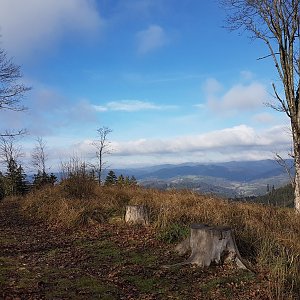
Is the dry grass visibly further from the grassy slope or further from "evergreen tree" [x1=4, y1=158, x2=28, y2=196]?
"evergreen tree" [x1=4, y1=158, x2=28, y2=196]

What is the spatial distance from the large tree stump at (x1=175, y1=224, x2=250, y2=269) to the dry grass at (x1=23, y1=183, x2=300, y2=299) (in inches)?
20.2

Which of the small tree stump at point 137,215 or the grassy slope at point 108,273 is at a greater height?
the small tree stump at point 137,215

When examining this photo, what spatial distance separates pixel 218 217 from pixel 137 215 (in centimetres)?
259

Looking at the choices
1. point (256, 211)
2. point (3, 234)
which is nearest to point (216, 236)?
point (256, 211)

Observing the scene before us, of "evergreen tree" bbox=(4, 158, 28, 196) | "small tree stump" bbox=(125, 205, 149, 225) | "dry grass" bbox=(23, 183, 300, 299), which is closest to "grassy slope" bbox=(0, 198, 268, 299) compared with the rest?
"dry grass" bbox=(23, 183, 300, 299)

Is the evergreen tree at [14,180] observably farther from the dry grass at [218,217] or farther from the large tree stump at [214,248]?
the large tree stump at [214,248]

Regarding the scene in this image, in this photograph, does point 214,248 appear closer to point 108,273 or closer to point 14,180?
point 108,273

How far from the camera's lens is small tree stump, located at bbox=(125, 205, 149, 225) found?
10016mm

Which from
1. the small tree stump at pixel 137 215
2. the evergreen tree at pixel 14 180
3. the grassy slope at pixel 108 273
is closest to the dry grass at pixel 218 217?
the small tree stump at pixel 137 215

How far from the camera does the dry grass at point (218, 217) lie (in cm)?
597

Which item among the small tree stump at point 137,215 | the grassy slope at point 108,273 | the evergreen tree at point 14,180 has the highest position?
→ the evergreen tree at point 14,180

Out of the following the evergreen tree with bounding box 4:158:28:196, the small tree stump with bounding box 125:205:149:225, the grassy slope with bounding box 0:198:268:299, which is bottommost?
the grassy slope with bounding box 0:198:268:299

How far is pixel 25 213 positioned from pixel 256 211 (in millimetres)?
8513

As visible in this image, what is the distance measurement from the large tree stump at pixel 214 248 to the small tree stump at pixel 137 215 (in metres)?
3.34
